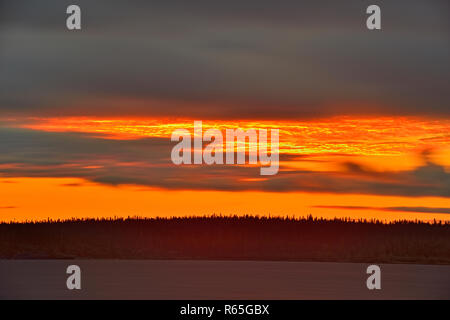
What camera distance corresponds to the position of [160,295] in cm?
8819
